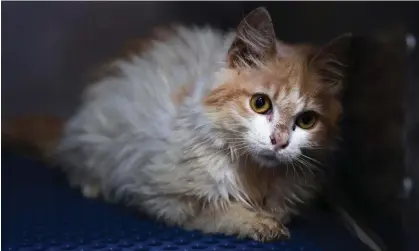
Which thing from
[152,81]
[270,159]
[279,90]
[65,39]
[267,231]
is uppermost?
[65,39]

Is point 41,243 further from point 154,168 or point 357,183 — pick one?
point 357,183

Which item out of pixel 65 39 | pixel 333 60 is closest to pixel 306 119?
pixel 333 60

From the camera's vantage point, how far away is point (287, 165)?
116 cm

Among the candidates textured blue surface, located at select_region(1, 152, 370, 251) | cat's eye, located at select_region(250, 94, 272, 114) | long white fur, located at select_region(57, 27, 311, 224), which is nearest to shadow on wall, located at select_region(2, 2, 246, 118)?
long white fur, located at select_region(57, 27, 311, 224)

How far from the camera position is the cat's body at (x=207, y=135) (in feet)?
3.56

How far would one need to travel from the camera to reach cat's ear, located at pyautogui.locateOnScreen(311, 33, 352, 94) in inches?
43.8

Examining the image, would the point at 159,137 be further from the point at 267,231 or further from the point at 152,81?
the point at 267,231

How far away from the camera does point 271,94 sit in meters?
1.07

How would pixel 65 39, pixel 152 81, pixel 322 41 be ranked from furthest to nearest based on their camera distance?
pixel 65 39, pixel 322 41, pixel 152 81

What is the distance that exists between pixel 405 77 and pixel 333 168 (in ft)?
1.04

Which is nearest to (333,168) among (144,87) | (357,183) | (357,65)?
(357,183)

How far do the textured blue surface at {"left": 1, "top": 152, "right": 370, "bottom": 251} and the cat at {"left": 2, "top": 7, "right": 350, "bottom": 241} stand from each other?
27mm

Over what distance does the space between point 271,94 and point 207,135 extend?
0.47 feet

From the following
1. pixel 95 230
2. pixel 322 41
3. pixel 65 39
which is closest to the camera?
pixel 95 230
